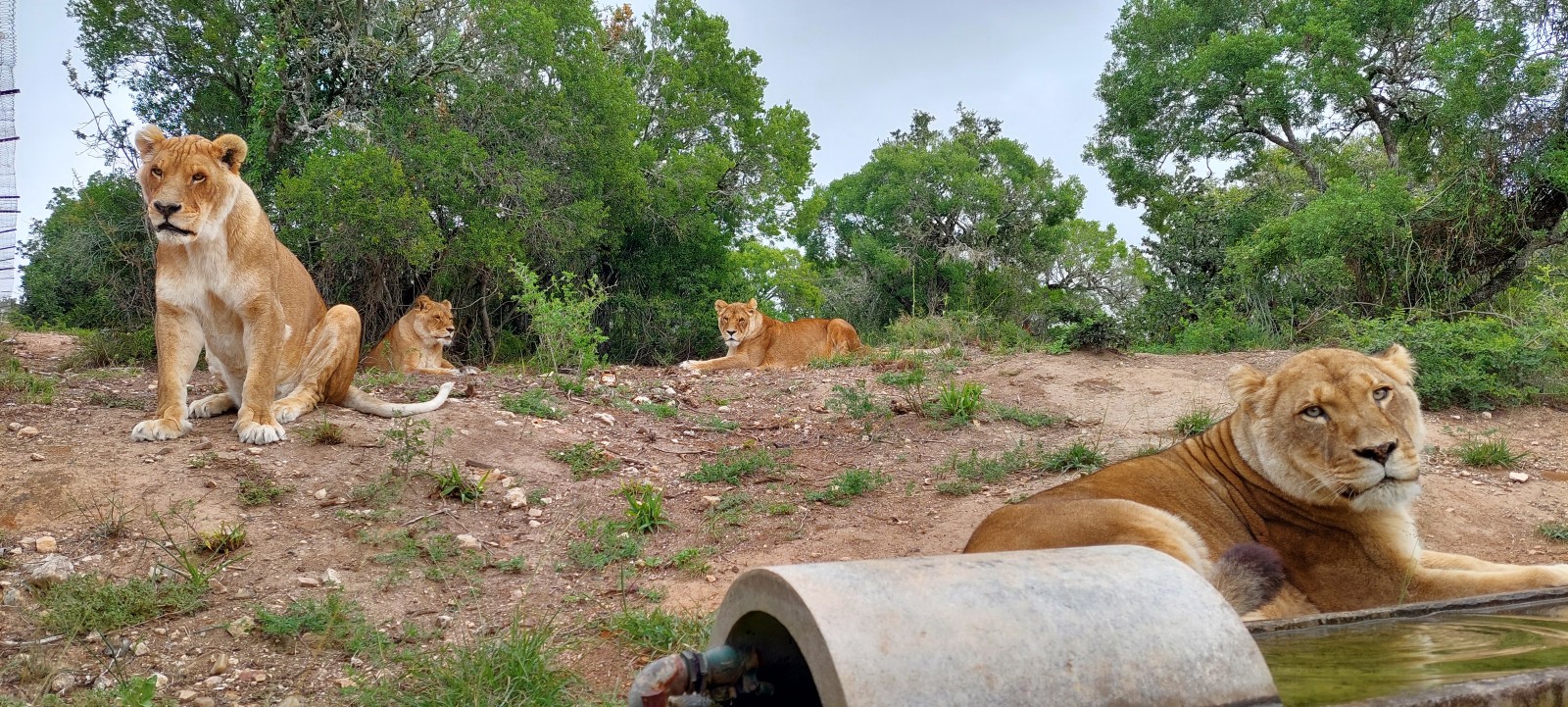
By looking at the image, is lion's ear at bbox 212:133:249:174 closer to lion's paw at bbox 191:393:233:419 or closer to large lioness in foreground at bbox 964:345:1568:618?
lion's paw at bbox 191:393:233:419

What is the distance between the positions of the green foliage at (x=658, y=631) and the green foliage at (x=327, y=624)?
1041mm

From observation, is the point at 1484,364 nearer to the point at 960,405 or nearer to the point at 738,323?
the point at 960,405

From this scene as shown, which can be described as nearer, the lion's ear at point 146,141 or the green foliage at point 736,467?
the lion's ear at point 146,141

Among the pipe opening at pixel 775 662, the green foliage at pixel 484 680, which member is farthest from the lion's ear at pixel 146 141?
the pipe opening at pixel 775 662

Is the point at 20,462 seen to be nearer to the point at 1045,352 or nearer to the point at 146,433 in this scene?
the point at 146,433

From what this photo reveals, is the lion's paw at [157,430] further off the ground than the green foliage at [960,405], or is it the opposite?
the lion's paw at [157,430]

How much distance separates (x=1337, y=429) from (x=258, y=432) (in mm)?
6248

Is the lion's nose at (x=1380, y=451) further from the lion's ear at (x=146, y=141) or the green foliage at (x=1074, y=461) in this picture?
the lion's ear at (x=146, y=141)

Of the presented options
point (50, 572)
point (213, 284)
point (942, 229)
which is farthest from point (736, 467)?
point (942, 229)

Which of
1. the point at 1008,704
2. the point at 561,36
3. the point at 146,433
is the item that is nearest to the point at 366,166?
the point at 561,36

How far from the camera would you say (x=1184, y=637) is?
7.65ft

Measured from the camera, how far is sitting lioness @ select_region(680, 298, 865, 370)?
51.5ft

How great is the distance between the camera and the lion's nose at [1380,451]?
14.3ft

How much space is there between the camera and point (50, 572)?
488 centimetres
